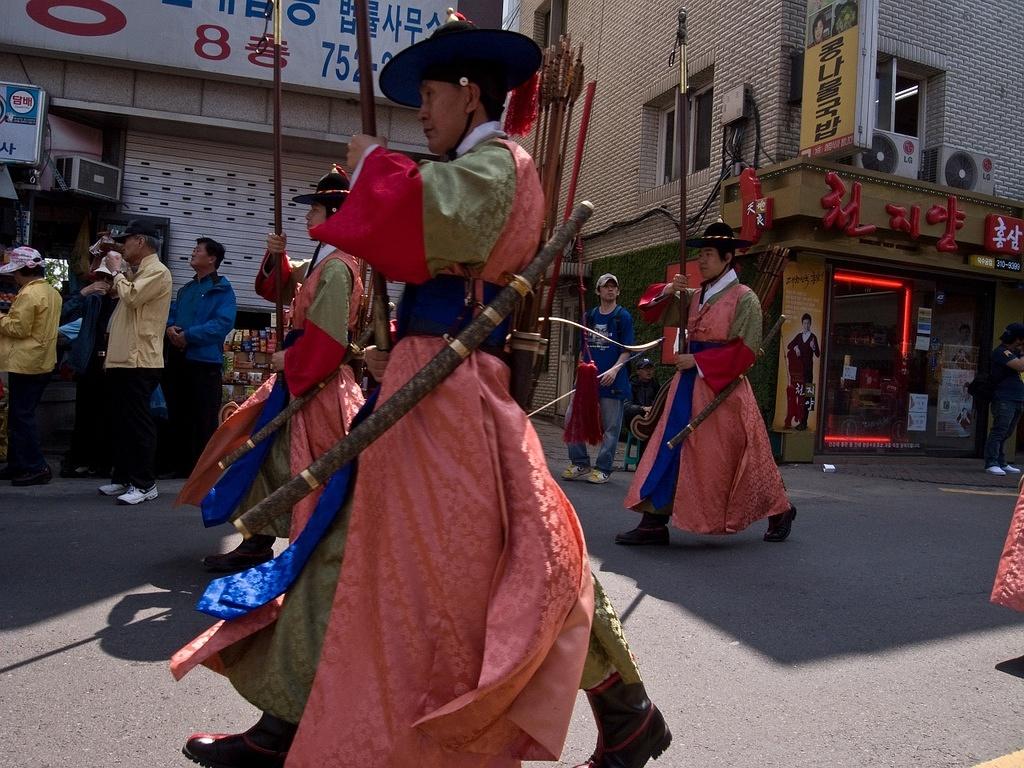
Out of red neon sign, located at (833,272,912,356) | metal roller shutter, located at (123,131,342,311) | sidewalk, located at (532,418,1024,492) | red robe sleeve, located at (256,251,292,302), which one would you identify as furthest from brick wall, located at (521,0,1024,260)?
red robe sleeve, located at (256,251,292,302)

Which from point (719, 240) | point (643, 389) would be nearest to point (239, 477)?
point (719, 240)

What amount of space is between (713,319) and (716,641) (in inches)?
76.8

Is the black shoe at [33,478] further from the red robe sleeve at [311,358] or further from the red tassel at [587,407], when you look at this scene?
the red tassel at [587,407]

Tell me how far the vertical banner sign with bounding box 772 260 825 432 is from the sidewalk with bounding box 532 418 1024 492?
72 centimetres

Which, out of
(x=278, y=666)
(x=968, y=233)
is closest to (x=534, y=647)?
(x=278, y=666)

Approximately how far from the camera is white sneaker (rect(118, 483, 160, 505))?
221 inches

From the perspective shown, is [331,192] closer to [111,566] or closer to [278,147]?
[278,147]

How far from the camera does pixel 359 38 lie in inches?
77.5

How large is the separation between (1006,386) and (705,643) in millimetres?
8561

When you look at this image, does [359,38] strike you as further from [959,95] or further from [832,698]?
[959,95]

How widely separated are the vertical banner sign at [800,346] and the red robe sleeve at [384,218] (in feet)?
29.0

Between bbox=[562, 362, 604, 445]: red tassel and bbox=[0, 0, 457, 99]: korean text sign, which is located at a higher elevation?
bbox=[0, 0, 457, 99]: korean text sign

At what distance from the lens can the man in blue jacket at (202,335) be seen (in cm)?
569

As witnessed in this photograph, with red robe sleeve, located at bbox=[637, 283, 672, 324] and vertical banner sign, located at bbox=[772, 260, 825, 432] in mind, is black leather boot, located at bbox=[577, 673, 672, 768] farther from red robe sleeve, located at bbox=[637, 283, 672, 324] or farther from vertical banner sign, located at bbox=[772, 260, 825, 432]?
vertical banner sign, located at bbox=[772, 260, 825, 432]
